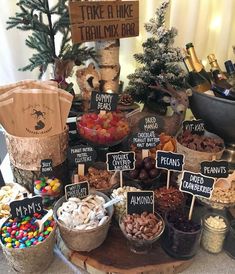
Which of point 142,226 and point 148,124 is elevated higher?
point 148,124

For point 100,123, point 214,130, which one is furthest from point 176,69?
point 100,123

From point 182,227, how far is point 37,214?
428mm

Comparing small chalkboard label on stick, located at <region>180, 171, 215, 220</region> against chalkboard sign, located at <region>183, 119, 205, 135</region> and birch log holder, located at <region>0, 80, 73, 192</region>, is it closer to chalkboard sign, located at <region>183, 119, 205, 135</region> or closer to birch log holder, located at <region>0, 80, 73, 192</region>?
chalkboard sign, located at <region>183, 119, 205, 135</region>

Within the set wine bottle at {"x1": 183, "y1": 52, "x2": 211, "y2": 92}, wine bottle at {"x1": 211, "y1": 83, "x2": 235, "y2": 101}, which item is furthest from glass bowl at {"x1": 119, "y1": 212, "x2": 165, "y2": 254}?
wine bottle at {"x1": 183, "y1": 52, "x2": 211, "y2": 92}

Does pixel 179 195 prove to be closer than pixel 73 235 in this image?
No

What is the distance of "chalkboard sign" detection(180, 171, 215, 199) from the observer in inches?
32.7

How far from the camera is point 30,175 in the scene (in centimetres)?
103

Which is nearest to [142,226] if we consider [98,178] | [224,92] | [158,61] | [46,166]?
[98,178]

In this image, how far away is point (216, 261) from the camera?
2.89 ft

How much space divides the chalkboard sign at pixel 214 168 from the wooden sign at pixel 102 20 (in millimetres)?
690

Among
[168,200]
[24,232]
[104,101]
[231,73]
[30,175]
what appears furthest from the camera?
[231,73]

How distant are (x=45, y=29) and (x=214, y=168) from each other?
84cm

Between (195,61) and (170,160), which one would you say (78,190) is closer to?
(170,160)

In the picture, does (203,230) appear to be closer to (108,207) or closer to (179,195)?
(179,195)
